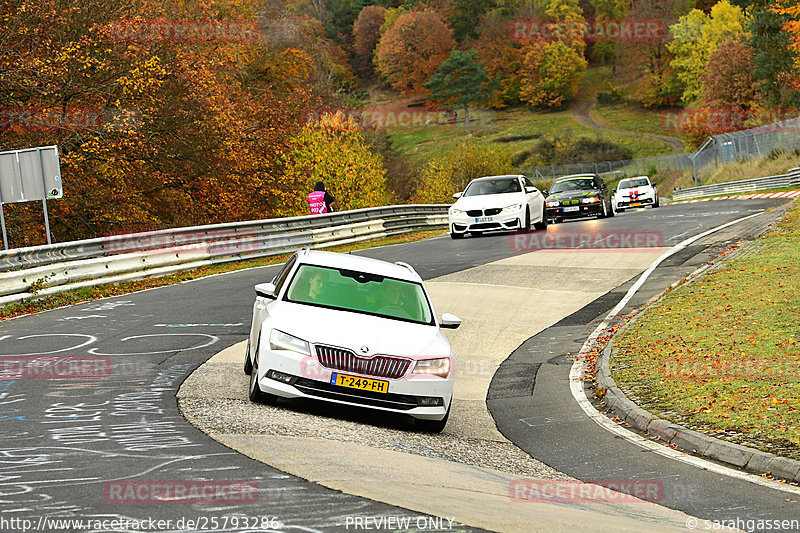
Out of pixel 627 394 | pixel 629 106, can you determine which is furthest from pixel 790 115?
pixel 627 394

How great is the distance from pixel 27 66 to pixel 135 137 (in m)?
4.38

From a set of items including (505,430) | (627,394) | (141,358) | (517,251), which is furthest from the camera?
(517,251)

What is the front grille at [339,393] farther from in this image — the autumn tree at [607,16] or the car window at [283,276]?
the autumn tree at [607,16]

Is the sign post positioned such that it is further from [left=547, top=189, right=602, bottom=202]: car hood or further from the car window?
[left=547, top=189, right=602, bottom=202]: car hood

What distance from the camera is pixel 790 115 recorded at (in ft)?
274

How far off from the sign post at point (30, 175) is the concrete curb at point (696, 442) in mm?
12169

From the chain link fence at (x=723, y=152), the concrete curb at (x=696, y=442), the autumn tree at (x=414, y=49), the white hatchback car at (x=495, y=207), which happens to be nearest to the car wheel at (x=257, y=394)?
the concrete curb at (x=696, y=442)

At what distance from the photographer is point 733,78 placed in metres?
92.4

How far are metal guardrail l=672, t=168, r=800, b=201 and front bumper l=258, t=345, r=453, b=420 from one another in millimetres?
41215

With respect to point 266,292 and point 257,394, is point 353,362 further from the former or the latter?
point 266,292

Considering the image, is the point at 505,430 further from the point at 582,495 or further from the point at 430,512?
the point at 430,512

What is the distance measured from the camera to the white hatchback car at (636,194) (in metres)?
41.0

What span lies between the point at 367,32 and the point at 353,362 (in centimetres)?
16531

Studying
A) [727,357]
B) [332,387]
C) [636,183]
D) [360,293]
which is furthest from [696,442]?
[636,183]
